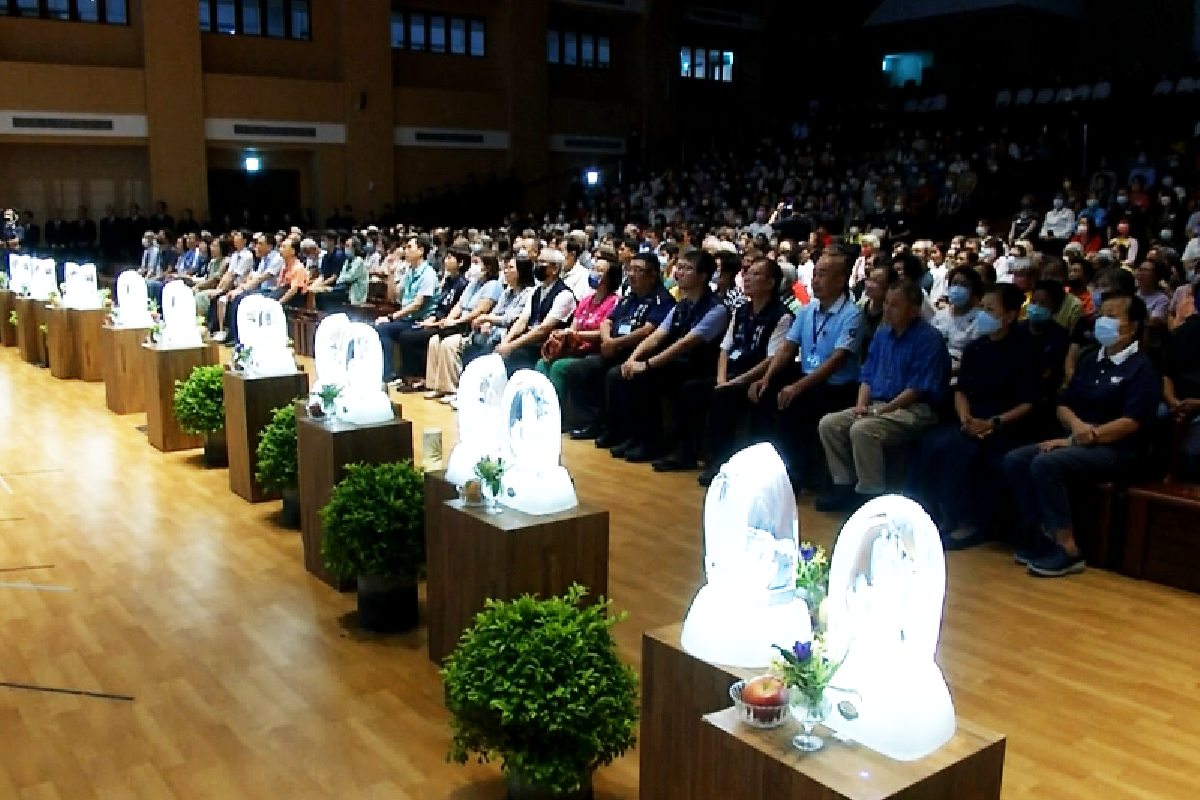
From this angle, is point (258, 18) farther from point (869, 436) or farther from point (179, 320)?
point (869, 436)

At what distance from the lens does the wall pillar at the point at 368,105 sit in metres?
18.7

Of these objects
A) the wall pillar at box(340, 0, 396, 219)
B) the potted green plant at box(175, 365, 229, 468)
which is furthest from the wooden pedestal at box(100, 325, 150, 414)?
the wall pillar at box(340, 0, 396, 219)

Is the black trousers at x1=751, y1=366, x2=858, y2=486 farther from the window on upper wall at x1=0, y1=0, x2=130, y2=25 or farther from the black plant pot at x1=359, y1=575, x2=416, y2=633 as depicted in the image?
the window on upper wall at x1=0, y1=0, x2=130, y2=25

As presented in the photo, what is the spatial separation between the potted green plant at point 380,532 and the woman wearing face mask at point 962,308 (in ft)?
9.23

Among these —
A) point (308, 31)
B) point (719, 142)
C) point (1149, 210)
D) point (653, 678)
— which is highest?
point (308, 31)

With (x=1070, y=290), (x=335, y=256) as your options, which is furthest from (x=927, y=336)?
(x=335, y=256)

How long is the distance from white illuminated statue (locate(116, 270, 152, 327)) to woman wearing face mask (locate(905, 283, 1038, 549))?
18.0ft

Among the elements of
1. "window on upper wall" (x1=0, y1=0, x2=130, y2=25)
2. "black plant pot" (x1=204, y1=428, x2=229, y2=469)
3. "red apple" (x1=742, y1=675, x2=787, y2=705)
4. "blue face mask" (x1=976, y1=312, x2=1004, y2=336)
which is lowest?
"black plant pot" (x1=204, y1=428, x2=229, y2=469)

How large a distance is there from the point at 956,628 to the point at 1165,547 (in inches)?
41.1

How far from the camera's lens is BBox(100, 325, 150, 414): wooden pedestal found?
7.63 metres

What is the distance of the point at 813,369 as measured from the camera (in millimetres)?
5508

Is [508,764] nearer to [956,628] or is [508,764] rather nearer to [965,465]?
[956,628]

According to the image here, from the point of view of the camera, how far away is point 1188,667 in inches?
138

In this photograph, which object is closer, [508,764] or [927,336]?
[508,764]
